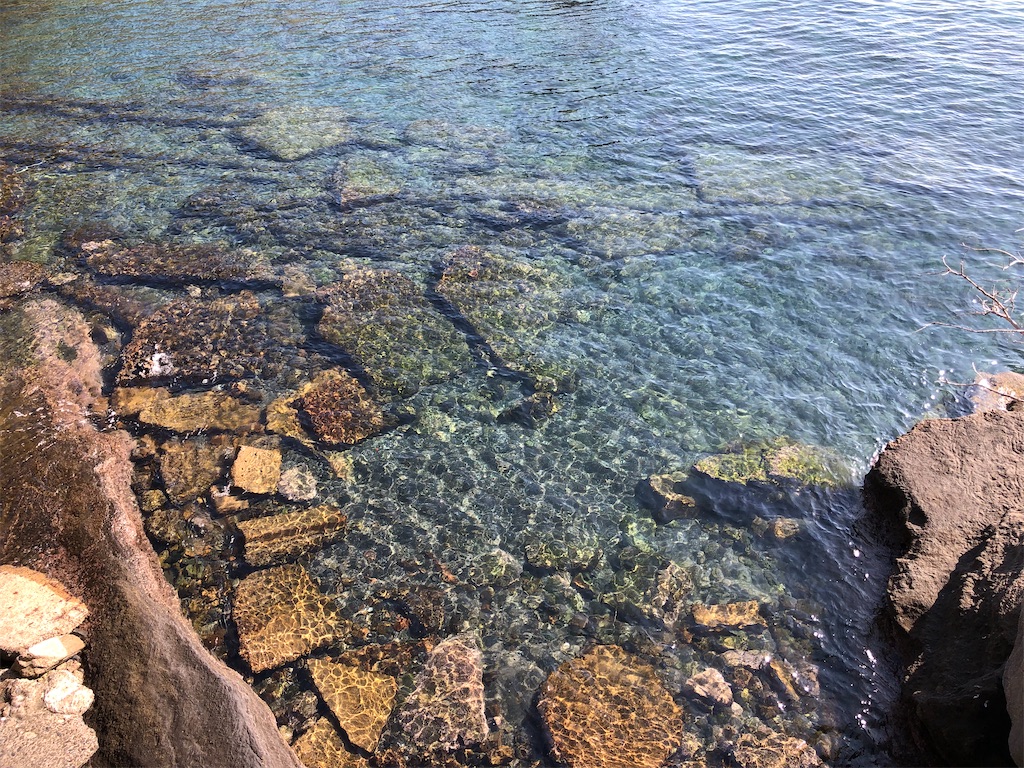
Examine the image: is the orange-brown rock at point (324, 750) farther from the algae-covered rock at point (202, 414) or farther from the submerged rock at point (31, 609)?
the algae-covered rock at point (202, 414)

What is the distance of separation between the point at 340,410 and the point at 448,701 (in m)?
4.39

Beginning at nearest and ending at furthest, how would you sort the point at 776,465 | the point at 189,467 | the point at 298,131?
the point at 189,467, the point at 776,465, the point at 298,131

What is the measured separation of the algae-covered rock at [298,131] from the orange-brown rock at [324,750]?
13.2 meters

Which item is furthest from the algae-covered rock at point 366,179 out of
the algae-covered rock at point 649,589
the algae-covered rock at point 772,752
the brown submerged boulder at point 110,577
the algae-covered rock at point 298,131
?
the algae-covered rock at point 772,752

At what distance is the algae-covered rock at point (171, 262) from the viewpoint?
11562 mm

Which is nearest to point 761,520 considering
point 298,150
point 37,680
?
point 37,680

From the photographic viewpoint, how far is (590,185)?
47.9 feet

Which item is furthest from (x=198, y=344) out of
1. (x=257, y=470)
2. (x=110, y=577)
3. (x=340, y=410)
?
(x=110, y=577)

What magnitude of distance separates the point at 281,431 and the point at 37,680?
12.9 feet

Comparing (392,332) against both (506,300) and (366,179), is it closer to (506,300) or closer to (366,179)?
(506,300)

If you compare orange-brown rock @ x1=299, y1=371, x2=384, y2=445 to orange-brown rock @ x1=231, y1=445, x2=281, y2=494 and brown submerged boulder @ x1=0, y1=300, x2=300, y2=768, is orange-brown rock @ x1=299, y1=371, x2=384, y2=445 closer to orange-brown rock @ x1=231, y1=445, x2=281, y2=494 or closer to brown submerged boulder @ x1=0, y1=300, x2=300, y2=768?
orange-brown rock @ x1=231, y1=445, x2=281, y2=494

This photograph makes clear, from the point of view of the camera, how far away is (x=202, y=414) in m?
9.09

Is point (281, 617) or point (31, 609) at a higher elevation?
point (31, 609)

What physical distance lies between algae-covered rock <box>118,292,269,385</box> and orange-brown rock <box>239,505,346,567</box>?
2.85m
